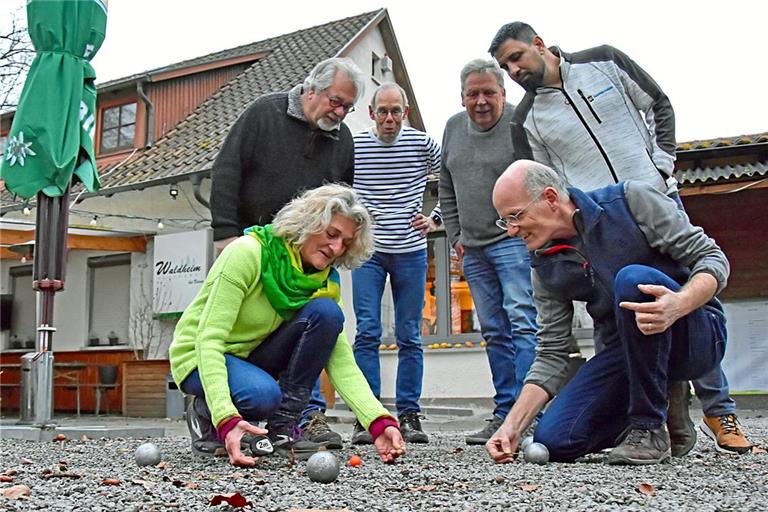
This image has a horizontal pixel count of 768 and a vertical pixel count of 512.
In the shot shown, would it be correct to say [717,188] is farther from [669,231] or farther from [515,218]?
[515,218]

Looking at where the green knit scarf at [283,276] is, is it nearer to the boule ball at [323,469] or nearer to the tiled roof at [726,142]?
the boule ball at [323,469]

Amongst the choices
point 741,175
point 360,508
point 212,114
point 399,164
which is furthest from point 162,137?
point 360,508

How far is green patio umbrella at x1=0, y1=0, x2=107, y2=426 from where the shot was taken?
4.99 m

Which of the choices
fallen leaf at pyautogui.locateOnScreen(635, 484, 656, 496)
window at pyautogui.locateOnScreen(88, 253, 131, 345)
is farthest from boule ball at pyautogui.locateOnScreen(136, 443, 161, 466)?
window at pyautogui.locateOnScreen(88, 253, 131, 345)

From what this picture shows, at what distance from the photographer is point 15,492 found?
90.4 inches

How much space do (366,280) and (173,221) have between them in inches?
311

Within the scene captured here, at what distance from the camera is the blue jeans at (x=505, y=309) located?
13.1ft

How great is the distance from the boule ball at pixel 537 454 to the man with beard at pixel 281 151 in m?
1.03

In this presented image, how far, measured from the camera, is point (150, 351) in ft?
37.3

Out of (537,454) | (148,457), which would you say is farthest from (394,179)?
(148,457)

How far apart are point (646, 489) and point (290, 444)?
1402 millimetres

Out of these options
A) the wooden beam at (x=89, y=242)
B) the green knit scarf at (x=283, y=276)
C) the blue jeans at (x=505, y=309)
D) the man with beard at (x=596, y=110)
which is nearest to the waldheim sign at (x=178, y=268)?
the wooden beam at (x=89, y=242)

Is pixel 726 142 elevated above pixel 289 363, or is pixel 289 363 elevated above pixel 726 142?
pixel 726 142

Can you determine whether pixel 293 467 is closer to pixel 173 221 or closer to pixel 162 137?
pixel 173 221
